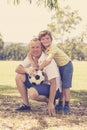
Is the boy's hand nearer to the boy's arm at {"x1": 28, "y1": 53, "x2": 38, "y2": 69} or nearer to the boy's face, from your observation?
the boy's arm at {"x1": 28, "y1": 53, "x2": 38, "y2": 69}

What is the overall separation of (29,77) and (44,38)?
0.67 m

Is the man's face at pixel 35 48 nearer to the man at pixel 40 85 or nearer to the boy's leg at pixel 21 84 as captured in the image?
the man at pixel 40 85

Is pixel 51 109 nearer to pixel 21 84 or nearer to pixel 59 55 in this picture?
pixel 21 84

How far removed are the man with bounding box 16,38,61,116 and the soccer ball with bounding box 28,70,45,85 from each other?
66 millimetres

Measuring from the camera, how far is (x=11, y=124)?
→ 4.96 meters

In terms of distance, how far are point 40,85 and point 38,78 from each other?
0.11 meters

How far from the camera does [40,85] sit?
18.1 ft

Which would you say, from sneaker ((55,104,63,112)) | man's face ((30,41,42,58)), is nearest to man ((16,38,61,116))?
man's face ((30,41,42,58))

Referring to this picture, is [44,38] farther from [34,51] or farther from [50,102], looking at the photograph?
[50,102]

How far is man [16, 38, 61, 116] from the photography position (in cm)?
547

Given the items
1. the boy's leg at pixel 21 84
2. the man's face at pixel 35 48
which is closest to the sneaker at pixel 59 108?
the boy's leg at pixel 21 84

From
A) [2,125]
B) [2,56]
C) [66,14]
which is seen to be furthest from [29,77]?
[2,56]

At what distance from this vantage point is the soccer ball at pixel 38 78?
217 inches

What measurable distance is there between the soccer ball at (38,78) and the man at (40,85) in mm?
66
